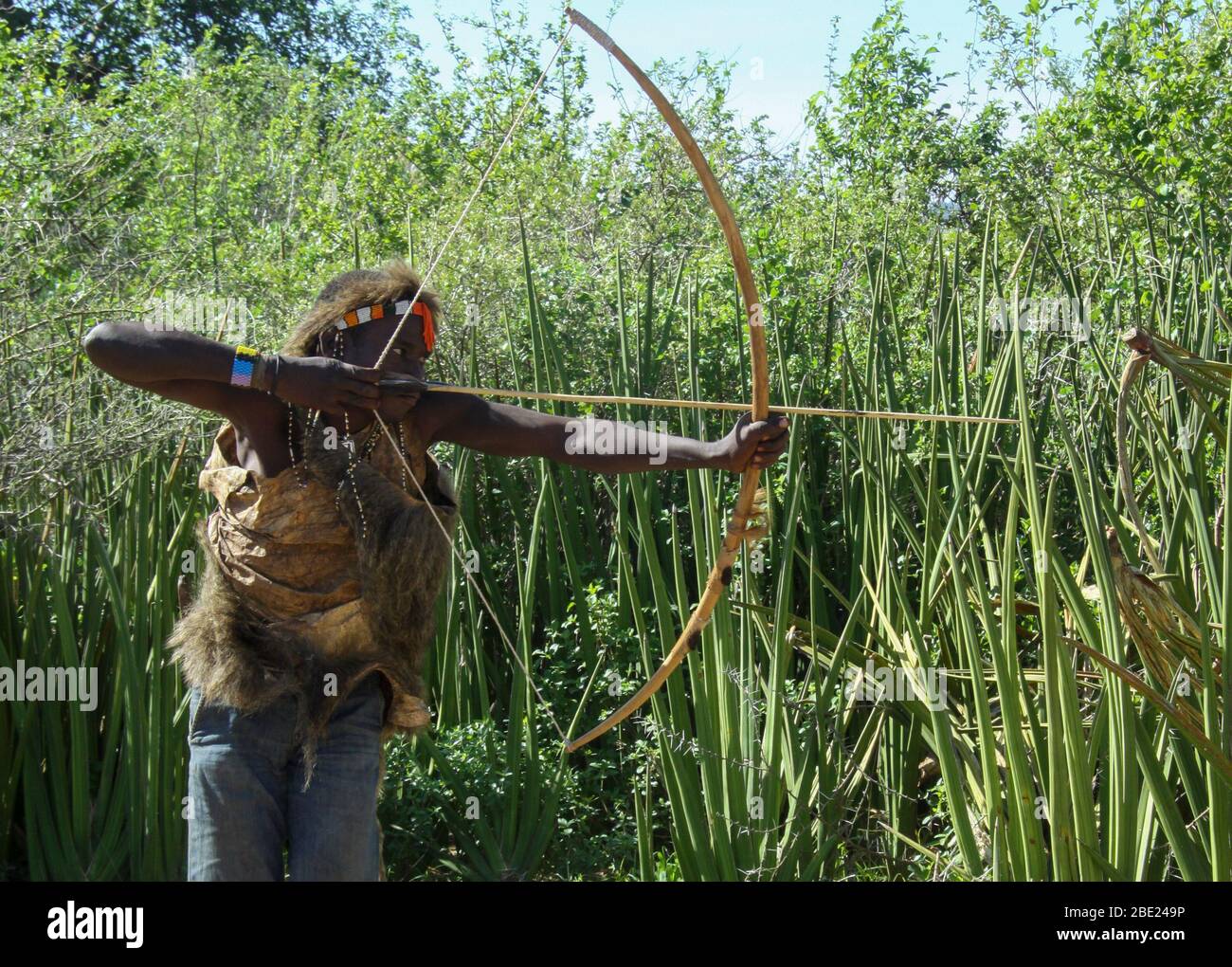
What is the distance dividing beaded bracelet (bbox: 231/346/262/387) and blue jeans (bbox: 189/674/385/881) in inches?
21.9

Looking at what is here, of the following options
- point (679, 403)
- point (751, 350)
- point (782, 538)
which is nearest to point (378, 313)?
point (679, 403)

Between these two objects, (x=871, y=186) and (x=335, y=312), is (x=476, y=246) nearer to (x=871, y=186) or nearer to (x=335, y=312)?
(x=871, y=186)

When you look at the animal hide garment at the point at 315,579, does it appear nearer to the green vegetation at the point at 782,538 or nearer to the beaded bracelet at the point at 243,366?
the beaded bracelet at the point at 243,366

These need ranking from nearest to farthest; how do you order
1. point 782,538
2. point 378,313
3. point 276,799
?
point 276,799 < point 378,313 < point 782,538

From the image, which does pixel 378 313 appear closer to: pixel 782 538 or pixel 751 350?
pixel 751 350

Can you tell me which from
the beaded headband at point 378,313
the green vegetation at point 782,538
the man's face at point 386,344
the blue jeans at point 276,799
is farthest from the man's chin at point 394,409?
the green vegetation at point 782,538

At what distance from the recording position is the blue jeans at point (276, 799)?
2.19 metres

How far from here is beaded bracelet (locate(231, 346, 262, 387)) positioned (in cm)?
224

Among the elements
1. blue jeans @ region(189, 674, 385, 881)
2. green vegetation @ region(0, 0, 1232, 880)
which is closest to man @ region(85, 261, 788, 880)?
blue jeans @ region(189, 674, 385, 881)

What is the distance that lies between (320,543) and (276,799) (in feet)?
1.48

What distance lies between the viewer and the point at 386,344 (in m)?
2.44

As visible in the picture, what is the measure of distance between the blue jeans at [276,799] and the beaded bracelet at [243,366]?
557 millimetres

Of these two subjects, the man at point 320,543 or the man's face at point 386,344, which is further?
the man's face at point 386,344

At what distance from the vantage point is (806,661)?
3.91m
